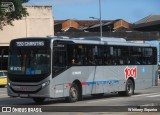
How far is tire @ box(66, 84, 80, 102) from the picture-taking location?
21828mm

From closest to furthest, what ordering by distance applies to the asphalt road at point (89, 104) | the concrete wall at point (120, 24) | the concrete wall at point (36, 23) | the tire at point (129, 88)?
the asphalt road at point (89, 104) → the tire at point (129, 88) → the concrete wall at point (36, 23) → the concrete wall at point (120, 24)

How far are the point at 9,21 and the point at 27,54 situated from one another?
33.9 meters

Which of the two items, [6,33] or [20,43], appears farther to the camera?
[6,33]

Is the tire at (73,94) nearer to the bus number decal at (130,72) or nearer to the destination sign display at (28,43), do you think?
the destination sign display at (28,43)

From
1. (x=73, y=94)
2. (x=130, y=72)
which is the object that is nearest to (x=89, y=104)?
(x=73, y=94)

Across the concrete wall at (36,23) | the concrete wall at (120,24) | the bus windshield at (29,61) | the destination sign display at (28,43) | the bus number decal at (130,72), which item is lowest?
the bus number decal at (130,72)

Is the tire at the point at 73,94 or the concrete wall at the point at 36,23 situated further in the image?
the concrete wall at the point at 36,23

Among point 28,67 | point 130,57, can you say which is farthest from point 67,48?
point 130,57

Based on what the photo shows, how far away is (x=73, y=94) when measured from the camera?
22.1 meters

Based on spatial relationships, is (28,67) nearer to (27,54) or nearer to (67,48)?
(27,54)

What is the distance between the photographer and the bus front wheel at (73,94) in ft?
71.6

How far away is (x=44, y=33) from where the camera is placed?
6419 centimetres

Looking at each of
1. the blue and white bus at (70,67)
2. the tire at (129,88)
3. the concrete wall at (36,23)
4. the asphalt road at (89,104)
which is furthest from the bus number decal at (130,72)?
the concrete wall at (36,23)

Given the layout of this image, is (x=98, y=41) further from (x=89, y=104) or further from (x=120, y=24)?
(x=120, y=24)
